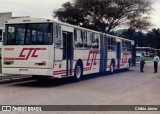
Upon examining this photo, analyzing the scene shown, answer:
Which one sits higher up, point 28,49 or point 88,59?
point 28,49

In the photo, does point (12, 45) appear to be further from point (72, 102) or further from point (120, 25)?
point (120, 25)

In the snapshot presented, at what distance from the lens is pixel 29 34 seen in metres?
17.0

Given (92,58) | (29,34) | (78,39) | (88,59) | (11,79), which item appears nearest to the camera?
(29,34)

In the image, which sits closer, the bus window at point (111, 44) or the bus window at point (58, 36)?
the bus window at point (58, 36)

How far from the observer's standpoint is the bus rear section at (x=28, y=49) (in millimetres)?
16453

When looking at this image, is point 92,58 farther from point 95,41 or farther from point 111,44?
point 111,44

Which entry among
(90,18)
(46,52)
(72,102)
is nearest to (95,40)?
(46,52)

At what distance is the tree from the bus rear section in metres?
47.0

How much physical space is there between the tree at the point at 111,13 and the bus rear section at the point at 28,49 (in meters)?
47.0

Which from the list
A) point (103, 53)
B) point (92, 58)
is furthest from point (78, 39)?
point (103, 53)

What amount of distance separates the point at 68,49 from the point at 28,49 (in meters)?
2.70

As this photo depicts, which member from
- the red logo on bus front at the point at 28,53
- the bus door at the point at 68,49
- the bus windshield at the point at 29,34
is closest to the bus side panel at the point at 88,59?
the bus door at the point at 68,49

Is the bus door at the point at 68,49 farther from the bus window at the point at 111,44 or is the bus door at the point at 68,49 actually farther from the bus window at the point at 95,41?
the bus window at the point at 111,44

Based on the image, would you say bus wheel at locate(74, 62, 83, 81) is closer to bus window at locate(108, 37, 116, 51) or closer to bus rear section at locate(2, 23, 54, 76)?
bus rear section at locate(2, 23, 54, 76)
